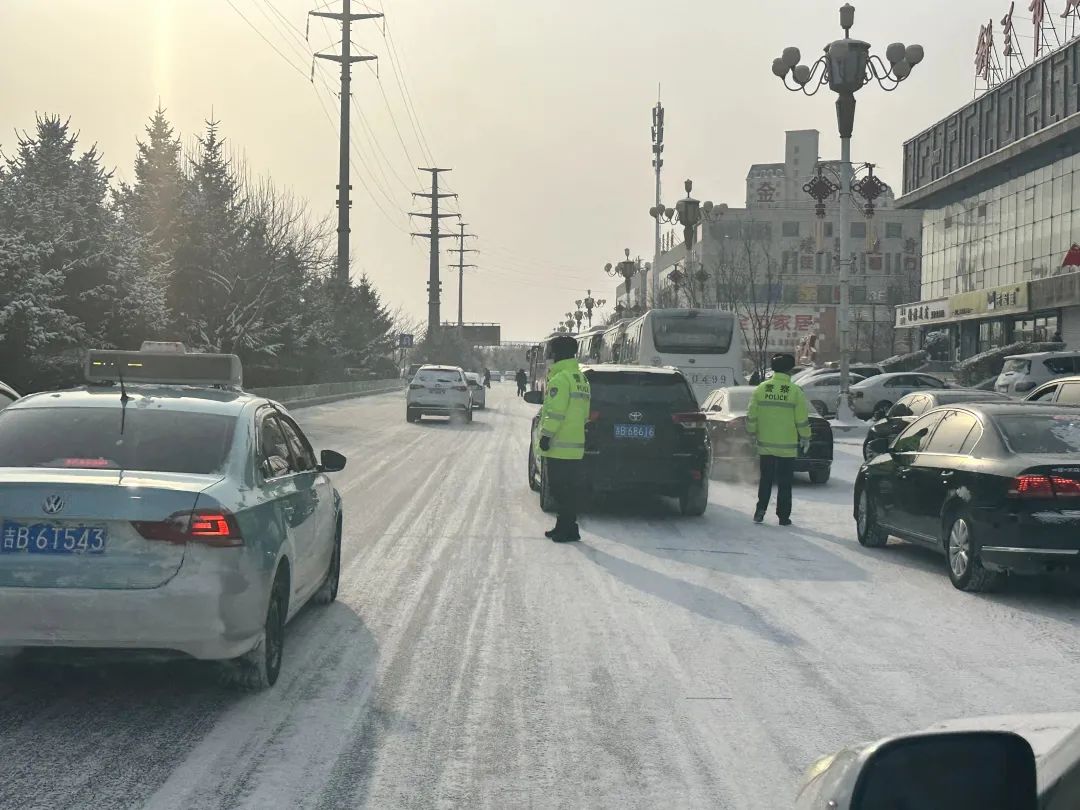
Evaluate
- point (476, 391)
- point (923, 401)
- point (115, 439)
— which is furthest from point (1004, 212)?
point (115, 439)

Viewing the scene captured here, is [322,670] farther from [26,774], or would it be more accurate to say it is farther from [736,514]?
[736,514]

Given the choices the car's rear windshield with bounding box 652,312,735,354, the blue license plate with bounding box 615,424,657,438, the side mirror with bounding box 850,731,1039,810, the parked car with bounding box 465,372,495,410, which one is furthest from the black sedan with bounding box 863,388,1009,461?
the parked car with bounding box 465,372,495,410

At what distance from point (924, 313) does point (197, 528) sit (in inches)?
2628

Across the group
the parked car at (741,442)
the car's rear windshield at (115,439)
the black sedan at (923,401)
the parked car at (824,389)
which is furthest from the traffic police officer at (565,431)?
the parked car at (824,389)

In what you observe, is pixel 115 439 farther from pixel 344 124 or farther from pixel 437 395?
pixel 344 124

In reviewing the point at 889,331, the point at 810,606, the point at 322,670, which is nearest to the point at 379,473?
the point at 810,606

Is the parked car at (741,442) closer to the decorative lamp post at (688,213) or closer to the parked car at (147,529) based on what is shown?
the parked car at (147,529)

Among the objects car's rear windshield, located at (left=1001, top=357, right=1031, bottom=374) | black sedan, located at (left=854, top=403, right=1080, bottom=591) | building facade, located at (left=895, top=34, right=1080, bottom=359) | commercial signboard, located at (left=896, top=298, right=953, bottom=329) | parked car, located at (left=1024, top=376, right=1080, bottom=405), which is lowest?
black sedan, located at (left=854, top=403, right=1080, bottom=591)

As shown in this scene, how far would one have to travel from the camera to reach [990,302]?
5853 centimetres

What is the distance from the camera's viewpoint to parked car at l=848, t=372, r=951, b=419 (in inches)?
1567

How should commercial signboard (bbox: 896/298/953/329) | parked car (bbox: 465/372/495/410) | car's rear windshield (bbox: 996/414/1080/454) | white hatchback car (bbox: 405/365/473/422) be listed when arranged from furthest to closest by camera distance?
commercial signboard (bbox: 896/298/953/329)
parked car (bbox: 465/372/495/410)
white hatchback car (bbox: 405/365/473/422)
car's rear windshield (bbox: 996/414/1080/454)

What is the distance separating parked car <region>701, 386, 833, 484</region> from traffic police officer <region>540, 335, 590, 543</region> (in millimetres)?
7131

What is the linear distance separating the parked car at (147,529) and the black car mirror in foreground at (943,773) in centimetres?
415

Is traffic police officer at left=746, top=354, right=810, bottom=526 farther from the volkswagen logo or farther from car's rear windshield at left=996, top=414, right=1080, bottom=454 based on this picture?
the volkswagen logo
